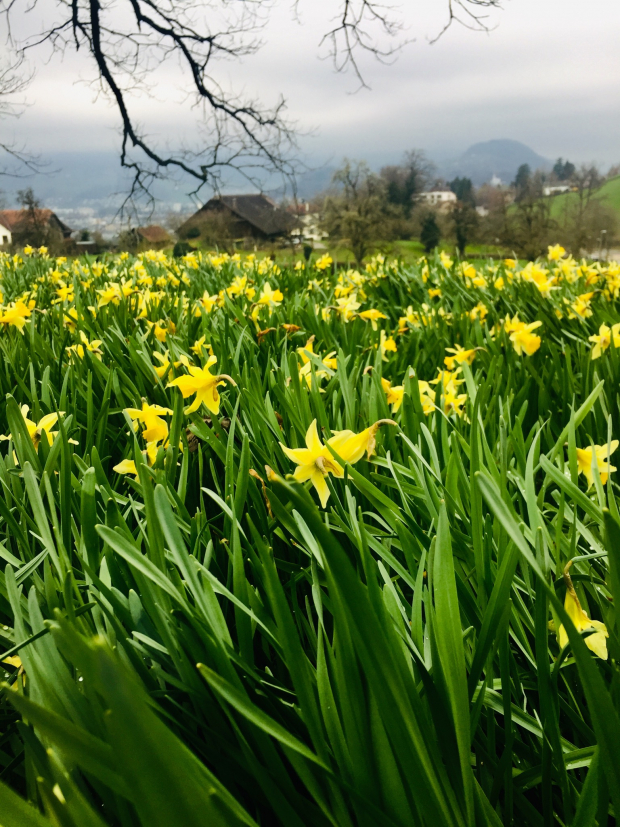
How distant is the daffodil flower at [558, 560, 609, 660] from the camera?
0.72m

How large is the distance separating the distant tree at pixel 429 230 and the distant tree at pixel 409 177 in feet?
8.47

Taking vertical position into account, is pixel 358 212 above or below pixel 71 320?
above

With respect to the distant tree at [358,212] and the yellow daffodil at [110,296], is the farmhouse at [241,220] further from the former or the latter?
the yellow daffodil at [110,296]

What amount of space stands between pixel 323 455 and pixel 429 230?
39.7 metres

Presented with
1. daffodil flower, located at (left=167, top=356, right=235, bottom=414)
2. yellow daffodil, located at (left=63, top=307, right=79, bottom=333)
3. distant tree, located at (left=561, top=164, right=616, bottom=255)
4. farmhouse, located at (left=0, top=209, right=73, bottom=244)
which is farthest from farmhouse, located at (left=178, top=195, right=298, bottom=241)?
distant tree, located at (left=561, top=164, right=616, bottom=255)

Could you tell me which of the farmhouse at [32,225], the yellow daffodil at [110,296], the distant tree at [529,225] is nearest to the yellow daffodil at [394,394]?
the yellow daffodil at [110,296]

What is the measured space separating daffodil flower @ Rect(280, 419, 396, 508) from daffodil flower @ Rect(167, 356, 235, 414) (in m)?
0.36

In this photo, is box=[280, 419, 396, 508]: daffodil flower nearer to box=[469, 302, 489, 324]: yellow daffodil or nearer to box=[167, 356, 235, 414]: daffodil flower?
box=[167, 356, 235, 414]: daffodil flower

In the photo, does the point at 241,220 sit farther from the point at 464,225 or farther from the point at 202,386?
the point at 202,386

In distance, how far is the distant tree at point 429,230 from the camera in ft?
123

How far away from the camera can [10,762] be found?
0.68 metres

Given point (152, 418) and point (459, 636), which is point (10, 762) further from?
point (152, 418)

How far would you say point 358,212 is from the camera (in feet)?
105

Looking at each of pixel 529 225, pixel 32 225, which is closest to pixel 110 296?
pixel 32 225
